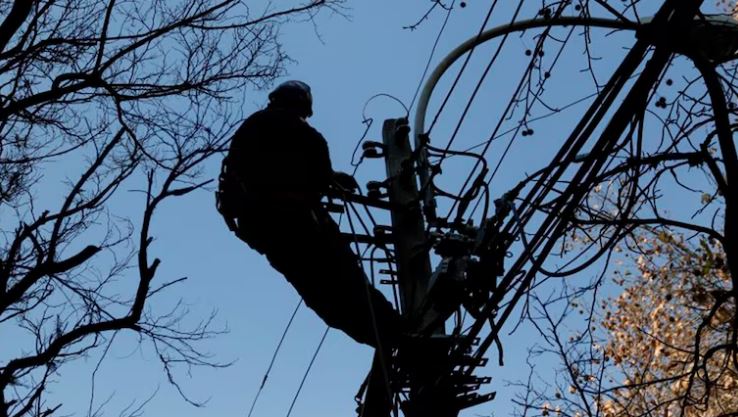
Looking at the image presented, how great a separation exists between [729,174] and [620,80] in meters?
0.76

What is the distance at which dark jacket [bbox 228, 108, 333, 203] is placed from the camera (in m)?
5.54

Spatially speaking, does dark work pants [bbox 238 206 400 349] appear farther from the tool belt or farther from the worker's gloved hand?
the worker's gloved hand

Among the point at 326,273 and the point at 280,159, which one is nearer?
the point at 326,273

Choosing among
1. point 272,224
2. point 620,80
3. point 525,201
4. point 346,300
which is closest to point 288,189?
point 272,224

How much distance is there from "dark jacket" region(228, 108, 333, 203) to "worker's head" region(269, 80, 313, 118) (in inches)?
14.3

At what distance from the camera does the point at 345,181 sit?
601 cm

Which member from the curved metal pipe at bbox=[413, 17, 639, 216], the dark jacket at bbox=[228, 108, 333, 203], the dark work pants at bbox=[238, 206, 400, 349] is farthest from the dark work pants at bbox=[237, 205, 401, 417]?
the curved metal pipe at bbox=[413, 17, 639, 216]

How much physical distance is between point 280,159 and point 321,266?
0.74 m

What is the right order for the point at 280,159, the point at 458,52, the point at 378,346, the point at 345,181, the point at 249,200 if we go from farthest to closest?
1. the point at 458,52
2. the point at 345,181
3. the point at 280,159
4. the point at 249,200
5. the point at 378,346

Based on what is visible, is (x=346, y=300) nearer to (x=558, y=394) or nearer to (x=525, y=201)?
(x=525, y=201)

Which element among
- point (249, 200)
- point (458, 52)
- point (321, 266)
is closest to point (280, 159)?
point (249, 200)

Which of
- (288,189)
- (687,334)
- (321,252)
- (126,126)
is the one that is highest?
(687,334)

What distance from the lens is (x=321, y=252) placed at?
5.45m

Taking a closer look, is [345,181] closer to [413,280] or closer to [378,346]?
[413,280]
